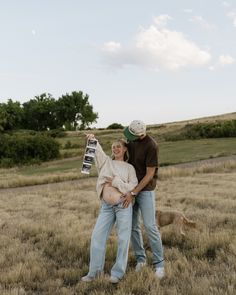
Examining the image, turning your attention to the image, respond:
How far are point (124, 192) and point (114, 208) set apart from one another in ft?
0.87

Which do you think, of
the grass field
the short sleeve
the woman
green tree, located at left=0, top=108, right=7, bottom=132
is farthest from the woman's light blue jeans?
green tree, located at left=0, top=108, right=7, bottom=132

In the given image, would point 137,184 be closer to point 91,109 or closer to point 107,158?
point 107,158

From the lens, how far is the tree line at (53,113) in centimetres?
11141

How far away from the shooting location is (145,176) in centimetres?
635

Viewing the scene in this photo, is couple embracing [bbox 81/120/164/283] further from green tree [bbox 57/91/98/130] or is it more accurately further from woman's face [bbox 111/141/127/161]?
green tree [bbox 57/91/98/130]

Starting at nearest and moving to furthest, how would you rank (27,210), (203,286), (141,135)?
(203,286) < (141,135) < (27,210)

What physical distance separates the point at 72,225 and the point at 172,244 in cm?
249

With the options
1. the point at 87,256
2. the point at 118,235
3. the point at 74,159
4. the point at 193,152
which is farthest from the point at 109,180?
the point at 74,159

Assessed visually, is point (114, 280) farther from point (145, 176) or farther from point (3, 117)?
point (3, 117)

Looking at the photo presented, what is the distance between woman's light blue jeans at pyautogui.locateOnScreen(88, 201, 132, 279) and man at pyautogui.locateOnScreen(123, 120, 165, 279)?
0.17 m

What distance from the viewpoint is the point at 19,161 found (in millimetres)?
54312

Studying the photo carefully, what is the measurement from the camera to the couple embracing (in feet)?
20.8

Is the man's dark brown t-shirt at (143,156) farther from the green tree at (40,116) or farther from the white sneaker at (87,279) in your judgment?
the green tree at (40,116)

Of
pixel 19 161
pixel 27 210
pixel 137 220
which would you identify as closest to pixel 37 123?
pixel 19 161
